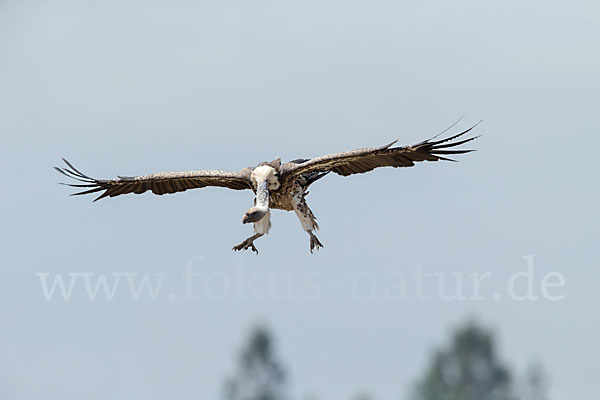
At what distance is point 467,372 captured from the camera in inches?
3765

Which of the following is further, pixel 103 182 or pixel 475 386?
pixel 475 386

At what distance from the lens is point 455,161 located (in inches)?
1519

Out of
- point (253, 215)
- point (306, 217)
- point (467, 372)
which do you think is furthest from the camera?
point (467, 372)

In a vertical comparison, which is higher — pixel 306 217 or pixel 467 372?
pixel 467 372

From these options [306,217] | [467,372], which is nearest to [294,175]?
[306,217]

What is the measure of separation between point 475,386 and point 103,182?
5465 cm

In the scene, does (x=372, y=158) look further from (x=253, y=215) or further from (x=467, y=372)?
(x=467, y=372)

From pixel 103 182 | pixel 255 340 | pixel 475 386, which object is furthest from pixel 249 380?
pixel 103 182

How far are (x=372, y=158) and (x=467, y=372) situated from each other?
57.4 m

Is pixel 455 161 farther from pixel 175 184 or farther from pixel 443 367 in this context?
pixel 443 367

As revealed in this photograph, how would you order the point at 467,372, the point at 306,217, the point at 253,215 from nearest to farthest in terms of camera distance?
the point at 253,215, the point at 306,217, the point at 467,372

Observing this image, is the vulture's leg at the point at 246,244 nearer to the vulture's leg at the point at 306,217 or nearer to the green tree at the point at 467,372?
the vulture's leg at the point at 306,217

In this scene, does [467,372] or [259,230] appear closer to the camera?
[259,230]

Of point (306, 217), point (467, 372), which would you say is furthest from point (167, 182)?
point (467, 372)
